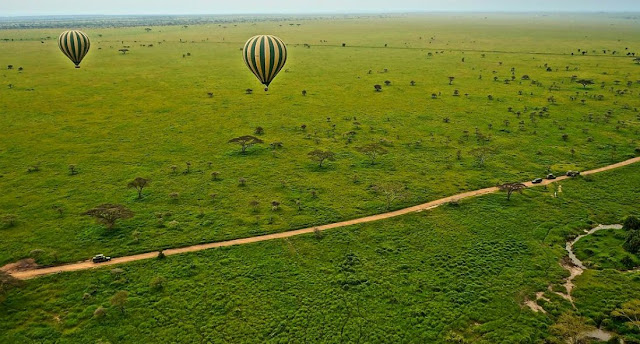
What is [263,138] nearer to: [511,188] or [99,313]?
[511,188]

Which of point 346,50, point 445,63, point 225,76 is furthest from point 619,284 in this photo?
point 346,50

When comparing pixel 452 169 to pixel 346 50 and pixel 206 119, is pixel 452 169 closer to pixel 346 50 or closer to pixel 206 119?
pixel 206 119

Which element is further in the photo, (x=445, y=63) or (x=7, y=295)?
(x=445, y=63)

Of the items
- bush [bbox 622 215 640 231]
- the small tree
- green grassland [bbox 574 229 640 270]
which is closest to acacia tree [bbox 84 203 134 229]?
the small tree

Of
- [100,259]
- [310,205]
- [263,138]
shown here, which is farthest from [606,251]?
[263,138]

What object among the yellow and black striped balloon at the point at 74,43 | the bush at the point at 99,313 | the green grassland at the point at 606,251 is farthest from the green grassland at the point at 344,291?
the yellow and black striped balloon at the point at 74,43
